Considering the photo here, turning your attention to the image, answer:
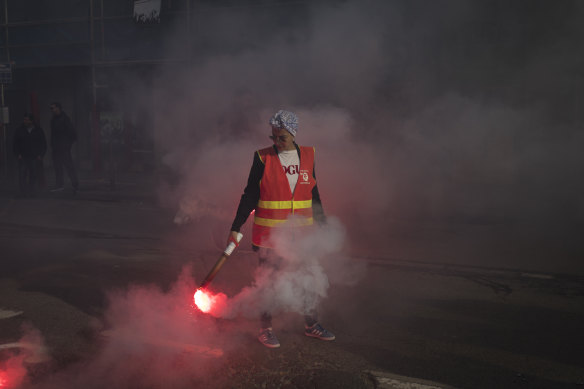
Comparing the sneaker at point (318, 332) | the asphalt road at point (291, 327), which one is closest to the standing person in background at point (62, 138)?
the asphalt road at point (291, 327)

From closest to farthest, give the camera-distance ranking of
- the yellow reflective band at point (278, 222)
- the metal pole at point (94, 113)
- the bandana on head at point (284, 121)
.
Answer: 1. the bandana on head at point (284, 121)
2. the yellow reflective band at point (278, 222)
3. the metal pole at point (94, 113)

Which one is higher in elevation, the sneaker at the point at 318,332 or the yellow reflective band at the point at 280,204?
the yellow reflective band at the point at 280,204

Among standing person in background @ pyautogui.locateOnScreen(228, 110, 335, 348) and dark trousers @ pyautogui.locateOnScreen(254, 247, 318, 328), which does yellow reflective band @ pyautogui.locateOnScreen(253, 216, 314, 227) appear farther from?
dark trousers @ pyautogui.locateOnScreen(254, 247, 318, 328)

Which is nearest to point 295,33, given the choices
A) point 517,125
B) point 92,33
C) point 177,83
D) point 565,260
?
point 177,83

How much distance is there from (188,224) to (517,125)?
16.4 ft

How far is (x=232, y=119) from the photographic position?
A: 22.9ft

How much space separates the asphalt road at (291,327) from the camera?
3064mm

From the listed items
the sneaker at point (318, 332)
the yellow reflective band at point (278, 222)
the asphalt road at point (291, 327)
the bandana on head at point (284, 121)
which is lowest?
the asphalt road at point (291, 327)

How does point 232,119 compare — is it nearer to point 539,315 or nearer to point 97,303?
point 97,303

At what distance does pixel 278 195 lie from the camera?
136 inches

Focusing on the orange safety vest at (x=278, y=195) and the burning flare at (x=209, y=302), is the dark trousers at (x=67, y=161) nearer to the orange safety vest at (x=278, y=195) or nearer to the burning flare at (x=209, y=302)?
the burning flare at (x=209, y=302)

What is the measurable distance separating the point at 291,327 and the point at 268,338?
0.38m

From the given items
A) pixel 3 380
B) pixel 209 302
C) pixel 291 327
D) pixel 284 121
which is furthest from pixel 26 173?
pixel 284 121

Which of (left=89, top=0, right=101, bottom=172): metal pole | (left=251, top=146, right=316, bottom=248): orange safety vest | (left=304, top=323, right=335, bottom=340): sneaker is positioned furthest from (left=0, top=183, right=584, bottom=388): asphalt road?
(left=89, top=0, right=101, bottom=172): metal pole
